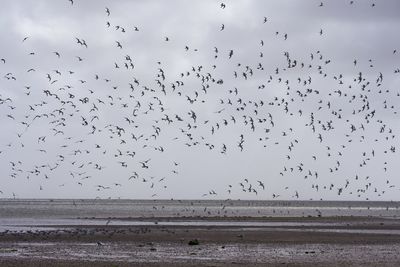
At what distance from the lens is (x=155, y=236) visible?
2424 inches

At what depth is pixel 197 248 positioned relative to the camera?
4953cm

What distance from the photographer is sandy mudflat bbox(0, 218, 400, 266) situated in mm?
40656

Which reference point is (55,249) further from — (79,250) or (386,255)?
(386,255)

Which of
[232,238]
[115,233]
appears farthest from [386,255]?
[115,233]

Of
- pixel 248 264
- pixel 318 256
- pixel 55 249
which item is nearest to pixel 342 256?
pixel 318 256

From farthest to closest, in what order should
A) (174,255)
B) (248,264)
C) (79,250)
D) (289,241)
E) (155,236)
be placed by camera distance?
(155,236) → (289,241) → (79,250) → (174,255) → (248,264)

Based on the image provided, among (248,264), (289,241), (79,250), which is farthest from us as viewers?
(289,241)

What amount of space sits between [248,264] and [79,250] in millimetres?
13208

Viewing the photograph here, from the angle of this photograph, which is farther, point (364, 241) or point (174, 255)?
point (364, 241)

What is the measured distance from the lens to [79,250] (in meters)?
47.6

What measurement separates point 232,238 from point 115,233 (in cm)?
1104

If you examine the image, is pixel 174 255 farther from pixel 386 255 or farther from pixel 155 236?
pixel 155 236

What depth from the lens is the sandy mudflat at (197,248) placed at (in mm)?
40656

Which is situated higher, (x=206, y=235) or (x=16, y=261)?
(x=16, y=261)
